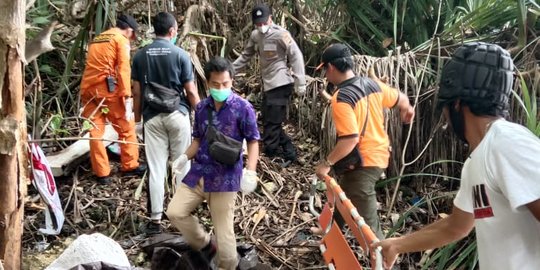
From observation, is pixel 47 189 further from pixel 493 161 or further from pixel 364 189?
pixel 493 161

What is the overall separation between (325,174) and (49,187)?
1910 millimetres

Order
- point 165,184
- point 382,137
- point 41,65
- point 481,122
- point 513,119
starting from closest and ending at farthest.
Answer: point 481,122 → point 382,137 → point 513,119 → point 165,184 → point 41,65

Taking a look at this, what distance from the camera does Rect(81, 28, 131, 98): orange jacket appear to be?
5.07 meters

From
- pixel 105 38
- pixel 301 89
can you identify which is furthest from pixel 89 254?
pixel 301 89

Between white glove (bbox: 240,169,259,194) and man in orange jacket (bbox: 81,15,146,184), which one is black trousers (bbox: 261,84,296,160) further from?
white glove (bbox: 240,169,259,194)

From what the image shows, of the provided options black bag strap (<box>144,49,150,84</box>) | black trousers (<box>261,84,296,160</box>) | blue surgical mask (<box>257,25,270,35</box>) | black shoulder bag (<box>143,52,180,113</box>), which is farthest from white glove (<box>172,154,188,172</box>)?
blue surgical mask (<box>257,25,270,35</box>)

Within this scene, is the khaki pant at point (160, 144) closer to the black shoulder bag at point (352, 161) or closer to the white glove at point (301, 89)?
the black shoulder bag at point (352, 161)

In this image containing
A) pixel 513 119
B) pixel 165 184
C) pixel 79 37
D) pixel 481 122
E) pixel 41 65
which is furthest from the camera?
pixel 41 65

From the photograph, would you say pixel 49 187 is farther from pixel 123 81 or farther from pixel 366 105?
pixel 366 105

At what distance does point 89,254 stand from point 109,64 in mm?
2447

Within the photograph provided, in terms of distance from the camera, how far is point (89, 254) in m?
3.07

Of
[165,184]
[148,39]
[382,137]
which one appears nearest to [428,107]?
[382,137]

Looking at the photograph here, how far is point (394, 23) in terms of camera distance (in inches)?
213

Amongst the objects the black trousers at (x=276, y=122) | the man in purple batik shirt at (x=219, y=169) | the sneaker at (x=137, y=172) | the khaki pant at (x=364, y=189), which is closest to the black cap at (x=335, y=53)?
the man in purple batik shirt at (x=219, y=169)
